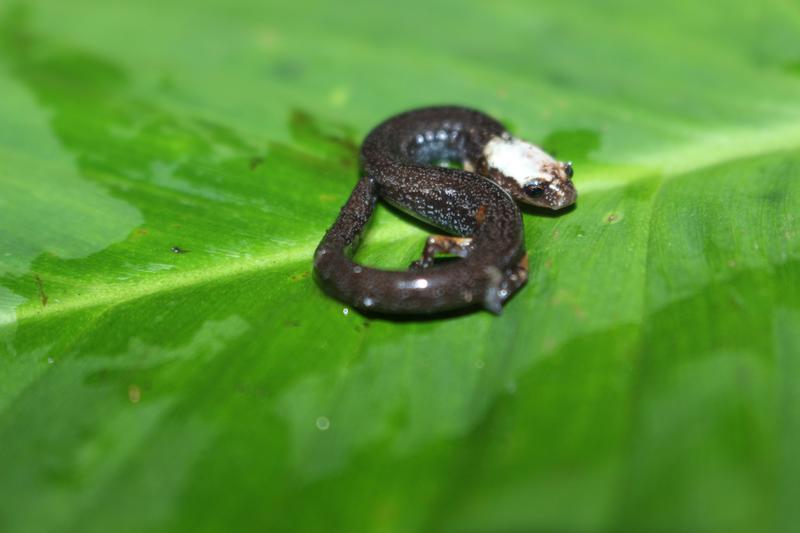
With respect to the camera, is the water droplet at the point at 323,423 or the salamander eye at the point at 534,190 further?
the salamander eye at the point at 534,190

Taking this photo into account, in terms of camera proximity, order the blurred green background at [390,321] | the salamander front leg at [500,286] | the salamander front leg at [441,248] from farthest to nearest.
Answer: the salamander front leg at [441,248] → the salamander front leg at [500,286] → the blurred green background at [390,321]

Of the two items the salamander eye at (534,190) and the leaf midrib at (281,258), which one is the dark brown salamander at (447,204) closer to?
the salamander eye at (534,190)

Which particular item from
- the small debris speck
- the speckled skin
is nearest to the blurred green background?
the small debris speck

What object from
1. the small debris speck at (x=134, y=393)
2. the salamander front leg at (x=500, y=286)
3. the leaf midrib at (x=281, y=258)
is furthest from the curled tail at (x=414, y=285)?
the small debris speck at (x=134, y=393)

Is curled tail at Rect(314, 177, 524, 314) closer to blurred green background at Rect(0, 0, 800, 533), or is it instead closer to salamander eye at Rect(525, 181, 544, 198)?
blurred green background at Rect(0, 0, 800, 533)

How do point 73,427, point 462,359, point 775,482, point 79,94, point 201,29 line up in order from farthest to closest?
point 201,29 → point 79,94 → point 462,359 → point 73,427 → point 775,482

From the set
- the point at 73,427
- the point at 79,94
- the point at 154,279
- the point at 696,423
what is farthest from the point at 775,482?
the point at 79,94

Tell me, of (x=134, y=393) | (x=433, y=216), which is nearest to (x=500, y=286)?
(x=433, y=216)

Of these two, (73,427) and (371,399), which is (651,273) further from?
(73,427)
